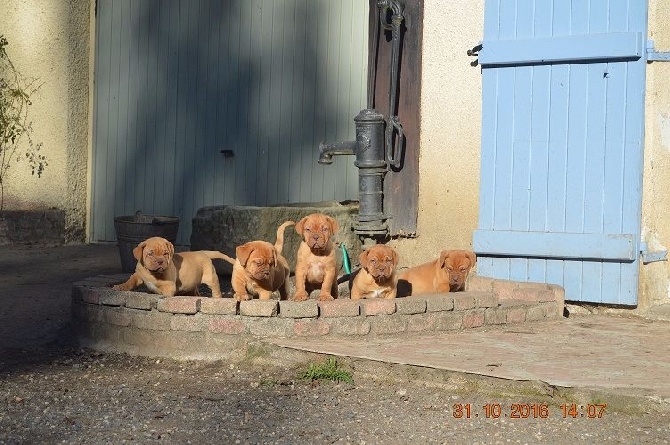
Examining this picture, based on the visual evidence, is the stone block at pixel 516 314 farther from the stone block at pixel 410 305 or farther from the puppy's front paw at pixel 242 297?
the puppy's front paw at pixel 242 297

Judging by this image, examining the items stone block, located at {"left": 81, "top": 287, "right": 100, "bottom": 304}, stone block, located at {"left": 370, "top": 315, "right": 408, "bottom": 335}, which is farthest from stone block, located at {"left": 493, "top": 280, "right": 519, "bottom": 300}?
stone block, located at {"left": 81, "top": 287, "right": 100, "bottom": 304}

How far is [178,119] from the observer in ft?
35.2

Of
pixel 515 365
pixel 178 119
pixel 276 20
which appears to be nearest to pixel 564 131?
pixel 515 365

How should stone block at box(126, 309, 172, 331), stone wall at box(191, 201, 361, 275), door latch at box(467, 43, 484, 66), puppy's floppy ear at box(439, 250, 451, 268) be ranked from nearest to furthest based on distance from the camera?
stone block at box(126, 309, 172, 331)
puppy's floppy ear at box(439, 250, 451, 268)
door latch at box(467, 43, 484, 66)
stone wall at box(191, 201, 361, 275)

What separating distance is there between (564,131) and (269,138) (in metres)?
3.48

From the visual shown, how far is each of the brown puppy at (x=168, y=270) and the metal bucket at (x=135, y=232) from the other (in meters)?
1.66

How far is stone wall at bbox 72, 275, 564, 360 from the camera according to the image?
621 centimetres

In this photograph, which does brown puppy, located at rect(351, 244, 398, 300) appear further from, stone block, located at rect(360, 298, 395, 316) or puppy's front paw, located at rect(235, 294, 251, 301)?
puppy's front paw, located at rect(235, 294, 251, 301)

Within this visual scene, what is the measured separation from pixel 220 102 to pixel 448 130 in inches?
121

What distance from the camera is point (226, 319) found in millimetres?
6203

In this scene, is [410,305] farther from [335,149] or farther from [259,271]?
[335,149]

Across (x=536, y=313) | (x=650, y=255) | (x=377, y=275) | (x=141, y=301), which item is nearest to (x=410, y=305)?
(x=377, y=275)

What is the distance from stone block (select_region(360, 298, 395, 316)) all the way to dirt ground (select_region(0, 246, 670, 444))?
0.65m

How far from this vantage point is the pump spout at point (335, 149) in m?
8.62
